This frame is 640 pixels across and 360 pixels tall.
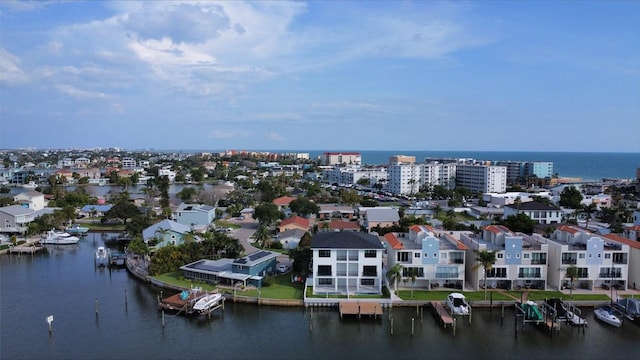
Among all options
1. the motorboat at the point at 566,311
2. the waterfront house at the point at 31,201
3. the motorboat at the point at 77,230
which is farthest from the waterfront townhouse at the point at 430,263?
the waterfront house at the point at 31,201

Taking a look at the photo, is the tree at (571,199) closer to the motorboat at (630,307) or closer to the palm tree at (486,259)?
the motorboat at (630,307)

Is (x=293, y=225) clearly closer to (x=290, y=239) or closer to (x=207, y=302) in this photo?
(x=290, y=239)

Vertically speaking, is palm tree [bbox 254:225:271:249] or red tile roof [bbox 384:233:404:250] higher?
red tile roof [bbox 384:233:404:250]

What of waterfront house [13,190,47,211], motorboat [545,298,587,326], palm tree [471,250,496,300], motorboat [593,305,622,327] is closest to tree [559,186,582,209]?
motorboat [593,305,622,327]

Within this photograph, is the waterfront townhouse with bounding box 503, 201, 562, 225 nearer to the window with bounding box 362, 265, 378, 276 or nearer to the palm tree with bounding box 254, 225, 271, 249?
the palm tree with bounding box 254, 225, 271, 249

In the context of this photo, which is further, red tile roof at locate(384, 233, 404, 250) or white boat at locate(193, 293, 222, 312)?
red tile roof at locate(384, 233, 404, 250)

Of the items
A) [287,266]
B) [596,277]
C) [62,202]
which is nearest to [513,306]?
[596,277]
